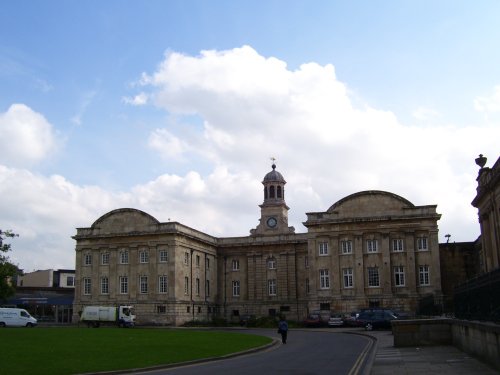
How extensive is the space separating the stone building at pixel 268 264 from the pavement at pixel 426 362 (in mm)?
34723

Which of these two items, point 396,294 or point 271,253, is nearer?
point 396,294

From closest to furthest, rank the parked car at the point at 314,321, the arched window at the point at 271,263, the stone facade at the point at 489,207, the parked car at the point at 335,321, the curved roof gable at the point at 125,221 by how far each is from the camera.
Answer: the stone facade at the point at 489,207
the parked car at the point at 335,321
the parked car at the point at 314,321
the curved roof gable at the point at 125,221
the arched window at the point at 271,263


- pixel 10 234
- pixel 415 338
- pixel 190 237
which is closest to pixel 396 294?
pixel 190 237

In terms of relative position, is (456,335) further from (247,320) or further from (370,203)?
(247,320)

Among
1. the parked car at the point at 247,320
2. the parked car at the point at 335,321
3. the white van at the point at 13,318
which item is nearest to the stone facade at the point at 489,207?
the parked car at the point at 335,321

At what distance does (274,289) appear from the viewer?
261 feet

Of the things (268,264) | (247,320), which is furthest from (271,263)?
(247,320)

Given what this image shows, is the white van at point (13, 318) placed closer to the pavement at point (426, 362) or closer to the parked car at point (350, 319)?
the parked car at point (350, 319)

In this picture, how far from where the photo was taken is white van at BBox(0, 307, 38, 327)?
5988 cm

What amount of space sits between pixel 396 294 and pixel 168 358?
4370 centimetres

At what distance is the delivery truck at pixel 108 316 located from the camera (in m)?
65.1

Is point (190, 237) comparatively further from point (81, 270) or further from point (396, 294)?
point (396, 294)

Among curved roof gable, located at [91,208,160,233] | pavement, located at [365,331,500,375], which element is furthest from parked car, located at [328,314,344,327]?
pavement, located at [365,331,500,375]

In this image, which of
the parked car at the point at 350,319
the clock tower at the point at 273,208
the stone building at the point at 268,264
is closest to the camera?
the parked car at the point at 350,319
